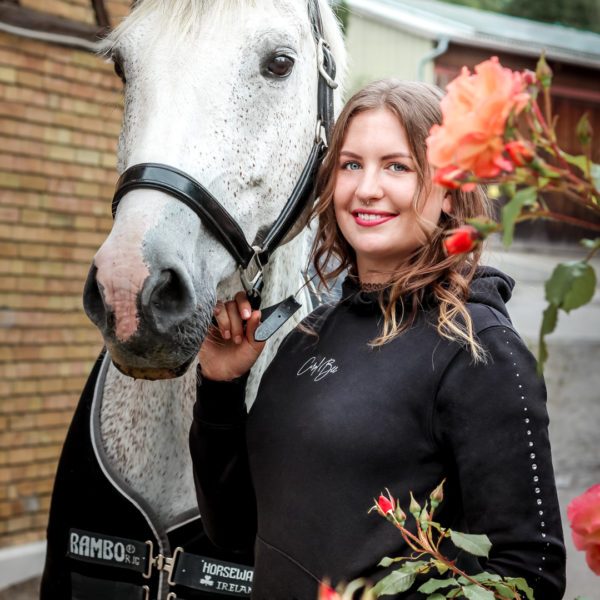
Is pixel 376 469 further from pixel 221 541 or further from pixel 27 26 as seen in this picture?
pixel 27 26

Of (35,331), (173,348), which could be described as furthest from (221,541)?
(35,331)

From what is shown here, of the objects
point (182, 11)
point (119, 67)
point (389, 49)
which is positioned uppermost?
point (389, 49)

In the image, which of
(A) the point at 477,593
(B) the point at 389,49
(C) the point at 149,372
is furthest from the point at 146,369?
(B) the point at 389,49

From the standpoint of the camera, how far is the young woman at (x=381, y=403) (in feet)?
3.91

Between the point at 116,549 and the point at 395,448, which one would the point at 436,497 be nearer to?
the point at 395,448

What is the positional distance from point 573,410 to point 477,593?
695cm

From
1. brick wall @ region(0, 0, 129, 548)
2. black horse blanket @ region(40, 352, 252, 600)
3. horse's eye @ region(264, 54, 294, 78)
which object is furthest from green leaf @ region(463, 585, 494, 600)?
brick wall @ region(0, 0, 129, 548)

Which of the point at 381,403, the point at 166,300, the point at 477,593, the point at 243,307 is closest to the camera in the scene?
the point at 477,593

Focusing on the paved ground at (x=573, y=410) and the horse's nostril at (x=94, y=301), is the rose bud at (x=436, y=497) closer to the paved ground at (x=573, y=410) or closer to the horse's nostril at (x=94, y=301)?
the horse's nostril at (x=94, y=301)

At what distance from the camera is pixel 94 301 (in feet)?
4.67

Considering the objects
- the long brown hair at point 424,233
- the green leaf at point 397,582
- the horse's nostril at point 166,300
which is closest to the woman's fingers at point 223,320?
the horse's nostril at point 166,300

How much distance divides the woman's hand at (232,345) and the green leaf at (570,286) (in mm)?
934

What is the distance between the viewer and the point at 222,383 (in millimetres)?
1586

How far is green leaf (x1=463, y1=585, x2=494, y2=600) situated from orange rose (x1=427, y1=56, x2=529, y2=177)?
0.50 meters
